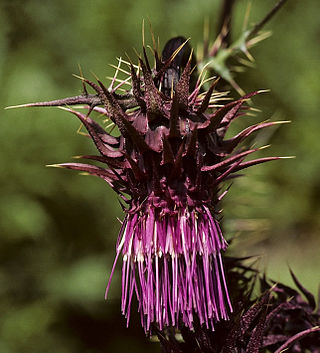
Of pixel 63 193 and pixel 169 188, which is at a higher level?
pixel 63 193

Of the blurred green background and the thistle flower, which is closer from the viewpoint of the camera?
the thistle flower

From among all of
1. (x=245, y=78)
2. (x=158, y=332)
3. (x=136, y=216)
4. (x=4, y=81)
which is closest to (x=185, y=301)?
(x=158, y=332)

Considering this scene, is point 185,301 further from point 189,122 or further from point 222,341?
point 189,122

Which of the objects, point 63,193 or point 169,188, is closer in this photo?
point 169,188
